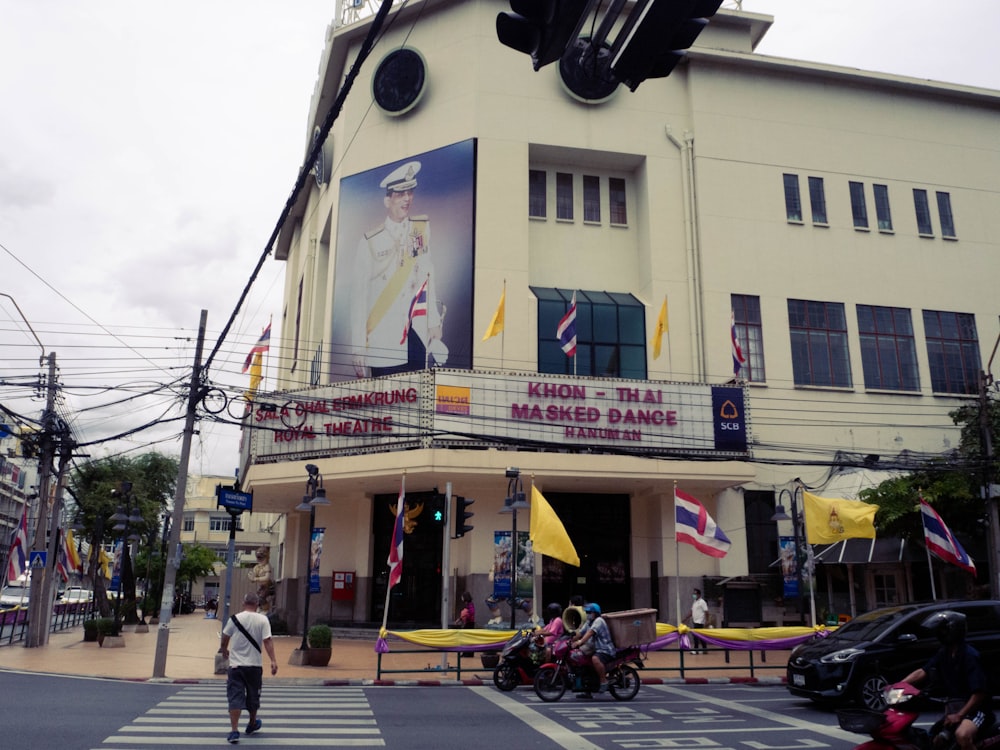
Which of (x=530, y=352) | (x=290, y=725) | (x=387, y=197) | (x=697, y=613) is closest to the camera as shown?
(x=290, y=725)

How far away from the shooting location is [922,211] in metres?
34.0

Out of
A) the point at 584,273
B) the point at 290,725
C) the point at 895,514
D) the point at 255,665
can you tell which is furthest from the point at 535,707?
the point at 584,273

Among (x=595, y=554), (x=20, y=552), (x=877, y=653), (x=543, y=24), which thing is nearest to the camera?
(x=543, y=24)

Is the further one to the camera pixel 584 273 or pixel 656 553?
pixel 584 273

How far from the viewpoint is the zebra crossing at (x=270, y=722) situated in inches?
408

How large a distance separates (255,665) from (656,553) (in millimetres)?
20403

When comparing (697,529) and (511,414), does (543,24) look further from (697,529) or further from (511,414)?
(511,414)

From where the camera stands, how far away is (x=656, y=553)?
2923 cm

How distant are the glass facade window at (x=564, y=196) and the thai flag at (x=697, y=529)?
1423 centimetres

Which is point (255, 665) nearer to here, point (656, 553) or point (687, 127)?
point (656, 553)

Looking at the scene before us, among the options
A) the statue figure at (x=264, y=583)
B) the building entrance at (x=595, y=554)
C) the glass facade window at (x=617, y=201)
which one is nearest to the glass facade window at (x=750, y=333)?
the glass facade window at (x=617, y=201)

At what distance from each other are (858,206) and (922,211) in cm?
296

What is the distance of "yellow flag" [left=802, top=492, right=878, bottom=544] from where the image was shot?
21.5m

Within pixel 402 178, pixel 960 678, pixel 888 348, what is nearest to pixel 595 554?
pixel 888 348
